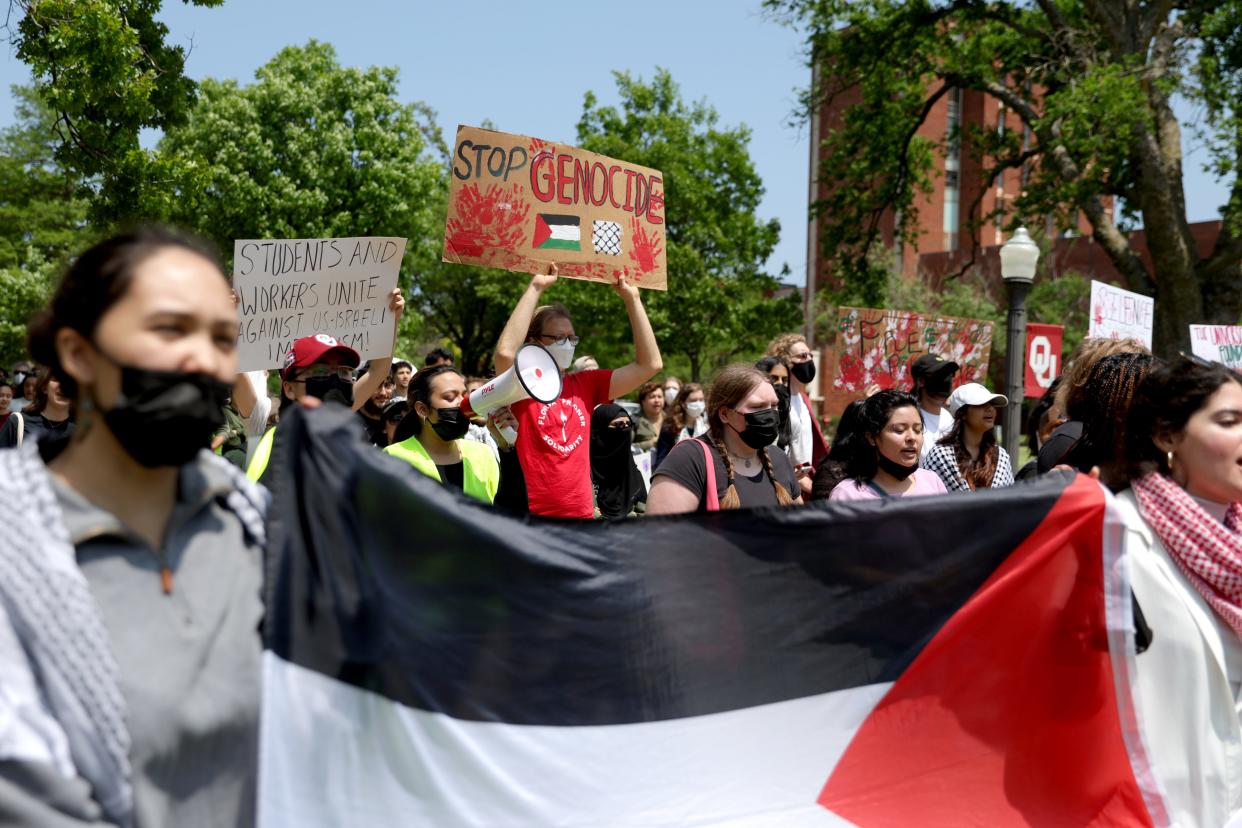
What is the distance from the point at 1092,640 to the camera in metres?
2.97

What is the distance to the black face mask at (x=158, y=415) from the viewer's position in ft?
5.79

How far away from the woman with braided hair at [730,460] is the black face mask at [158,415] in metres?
2.79

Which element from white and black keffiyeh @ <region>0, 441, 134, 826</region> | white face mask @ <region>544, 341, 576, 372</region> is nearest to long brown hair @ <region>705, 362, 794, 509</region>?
white face mask @ <region>544, 341, 576, 372</region>

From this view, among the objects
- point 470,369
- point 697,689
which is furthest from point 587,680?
point 470,369

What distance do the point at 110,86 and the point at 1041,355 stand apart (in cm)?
881

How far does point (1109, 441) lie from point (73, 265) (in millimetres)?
2924

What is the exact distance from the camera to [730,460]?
4.84 m

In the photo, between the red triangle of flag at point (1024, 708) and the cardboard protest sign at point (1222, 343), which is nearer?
the red triangle of flag at point (1024, 708)

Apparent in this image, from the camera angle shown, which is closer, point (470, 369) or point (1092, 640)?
point (1092, 640)

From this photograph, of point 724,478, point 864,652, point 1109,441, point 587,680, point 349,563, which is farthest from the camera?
point 724,478

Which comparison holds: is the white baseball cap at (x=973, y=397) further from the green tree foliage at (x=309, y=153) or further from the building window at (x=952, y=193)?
the building window at (x=952, y=193)

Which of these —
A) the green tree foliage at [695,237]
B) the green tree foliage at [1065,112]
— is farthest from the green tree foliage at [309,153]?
the green tree foliage at [1065,112]

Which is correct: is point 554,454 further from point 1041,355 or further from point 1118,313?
point 1041,355

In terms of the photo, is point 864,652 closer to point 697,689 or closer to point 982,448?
point 697,689
